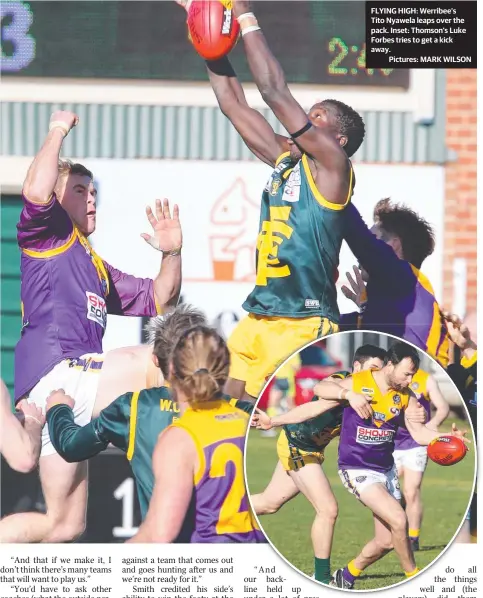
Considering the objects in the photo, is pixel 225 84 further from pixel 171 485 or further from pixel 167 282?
pixel 171 485

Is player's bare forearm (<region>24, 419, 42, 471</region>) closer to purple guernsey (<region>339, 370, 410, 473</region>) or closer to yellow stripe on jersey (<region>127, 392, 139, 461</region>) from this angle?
yellow stripe on jersey (<region>127, 392, 139, 461</region>)

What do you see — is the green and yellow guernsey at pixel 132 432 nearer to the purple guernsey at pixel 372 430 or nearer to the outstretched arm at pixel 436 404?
the purple guernsey at pixel 372 430

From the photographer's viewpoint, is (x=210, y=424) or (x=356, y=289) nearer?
(x=210, y=424)

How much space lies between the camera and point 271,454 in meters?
5.65

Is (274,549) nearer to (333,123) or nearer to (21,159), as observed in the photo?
(333,123)

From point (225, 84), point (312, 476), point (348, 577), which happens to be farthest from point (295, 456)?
point (225, 84)

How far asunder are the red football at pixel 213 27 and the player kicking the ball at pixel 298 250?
84 mm

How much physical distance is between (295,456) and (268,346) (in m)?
0.62

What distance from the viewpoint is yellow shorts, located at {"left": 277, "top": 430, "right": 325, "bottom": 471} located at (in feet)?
18.8

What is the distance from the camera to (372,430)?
5719 mm

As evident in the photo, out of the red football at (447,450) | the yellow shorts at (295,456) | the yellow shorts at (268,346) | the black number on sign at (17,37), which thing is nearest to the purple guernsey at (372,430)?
the yellow shorts at (295,456)

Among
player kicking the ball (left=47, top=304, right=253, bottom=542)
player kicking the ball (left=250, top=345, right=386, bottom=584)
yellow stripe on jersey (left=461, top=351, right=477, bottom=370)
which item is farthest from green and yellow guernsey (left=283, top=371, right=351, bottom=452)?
yellow stripe on jersey (left=461, top=351, right=477, bottom=370)

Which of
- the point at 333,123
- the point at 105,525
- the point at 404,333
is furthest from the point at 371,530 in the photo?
the point at 333,123

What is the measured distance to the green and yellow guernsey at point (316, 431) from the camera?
5707 mm
